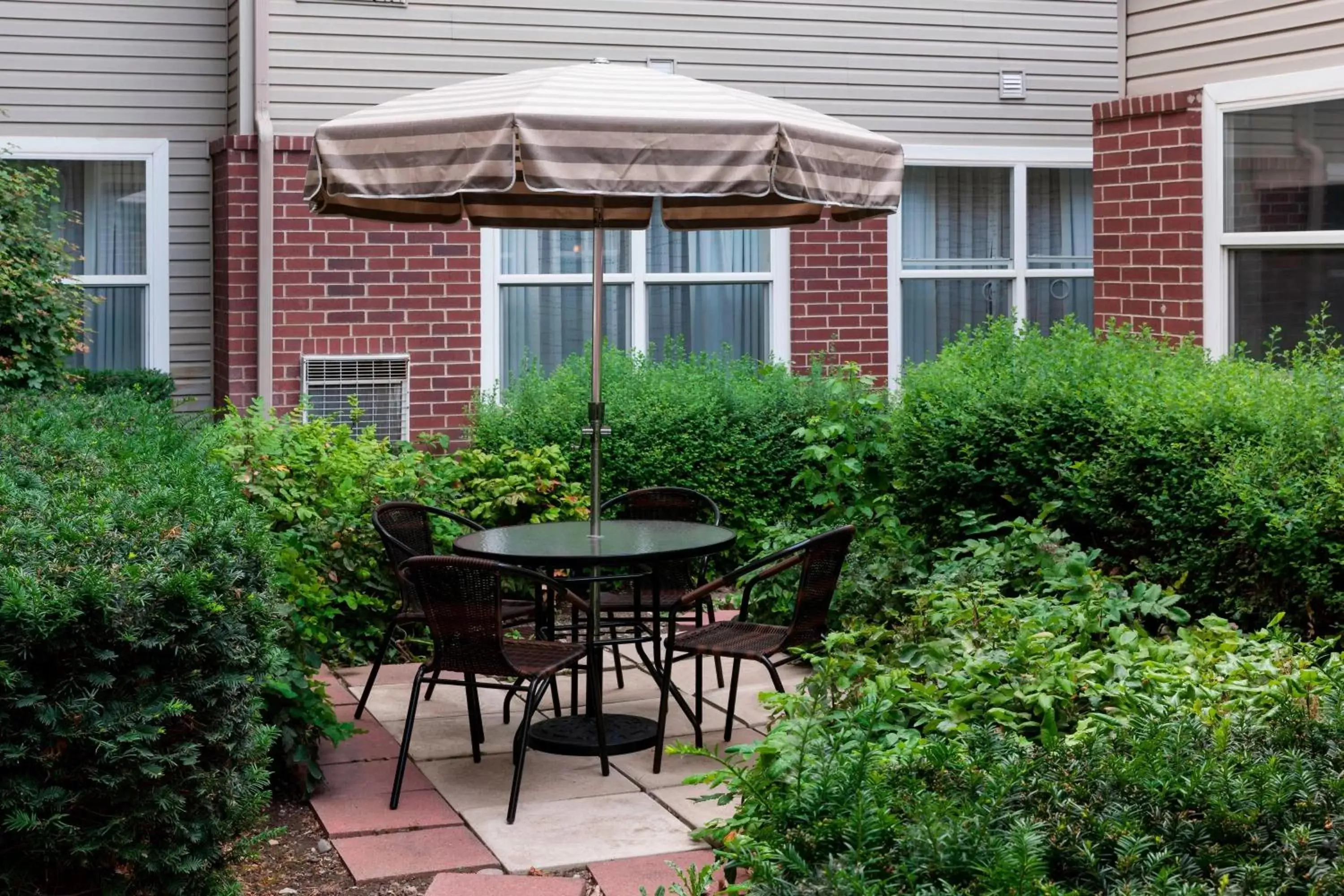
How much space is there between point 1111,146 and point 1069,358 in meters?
2.35

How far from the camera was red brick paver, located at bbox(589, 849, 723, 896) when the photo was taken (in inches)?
162

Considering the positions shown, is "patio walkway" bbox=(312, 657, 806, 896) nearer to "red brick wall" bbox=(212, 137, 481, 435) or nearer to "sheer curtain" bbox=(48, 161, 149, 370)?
"red brick wall" bbox=(212, 137, 481, 435)

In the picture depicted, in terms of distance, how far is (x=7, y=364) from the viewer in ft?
24.9

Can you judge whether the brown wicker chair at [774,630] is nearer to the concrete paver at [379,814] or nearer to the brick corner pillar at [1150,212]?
the concrete paver at [379,814]

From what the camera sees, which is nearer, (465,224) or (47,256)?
(47,256)

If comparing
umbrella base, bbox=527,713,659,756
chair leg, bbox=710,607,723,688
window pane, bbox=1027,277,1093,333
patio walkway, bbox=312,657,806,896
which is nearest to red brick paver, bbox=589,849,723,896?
patio walkway, bbox=312,657,806,896

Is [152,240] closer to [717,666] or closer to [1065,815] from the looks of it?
[717,666]

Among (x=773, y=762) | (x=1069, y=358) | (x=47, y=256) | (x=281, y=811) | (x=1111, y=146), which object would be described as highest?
(x=1111, y=146)

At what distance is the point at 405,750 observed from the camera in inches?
193

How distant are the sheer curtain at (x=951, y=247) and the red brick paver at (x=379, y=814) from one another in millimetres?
6407

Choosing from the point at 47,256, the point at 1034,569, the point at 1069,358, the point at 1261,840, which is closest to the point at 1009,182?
the point at 1069,358

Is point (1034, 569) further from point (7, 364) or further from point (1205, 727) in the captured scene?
point (7, 364)

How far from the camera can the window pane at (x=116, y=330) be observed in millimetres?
9727

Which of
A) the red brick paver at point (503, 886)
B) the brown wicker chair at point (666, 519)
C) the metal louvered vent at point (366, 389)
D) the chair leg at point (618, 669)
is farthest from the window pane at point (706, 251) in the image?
the red brick paver at point (503, 886)
